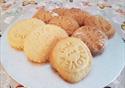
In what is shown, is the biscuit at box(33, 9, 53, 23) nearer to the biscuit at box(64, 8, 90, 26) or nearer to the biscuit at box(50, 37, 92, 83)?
the biscuit at box(64, 8, 90, 26)

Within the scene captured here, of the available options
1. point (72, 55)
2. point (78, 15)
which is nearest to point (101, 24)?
point (78, 15)

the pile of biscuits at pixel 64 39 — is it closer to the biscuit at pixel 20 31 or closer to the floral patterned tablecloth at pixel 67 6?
the biscuit at pixel 20 31

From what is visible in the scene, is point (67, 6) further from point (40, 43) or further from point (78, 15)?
point (40, 43)

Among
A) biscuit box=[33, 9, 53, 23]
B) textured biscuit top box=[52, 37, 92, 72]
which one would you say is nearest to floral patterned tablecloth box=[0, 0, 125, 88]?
biscuit box=[33, 9, 53, 23]

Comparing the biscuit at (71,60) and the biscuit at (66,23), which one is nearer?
the biscuit at (71,60)

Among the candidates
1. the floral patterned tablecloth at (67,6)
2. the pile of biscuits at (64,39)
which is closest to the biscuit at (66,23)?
the pile of biscuits at (64,39)

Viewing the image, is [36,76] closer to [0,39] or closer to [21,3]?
[0,39]

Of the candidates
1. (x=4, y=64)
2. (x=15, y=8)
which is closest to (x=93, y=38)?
(x=4, y=64)

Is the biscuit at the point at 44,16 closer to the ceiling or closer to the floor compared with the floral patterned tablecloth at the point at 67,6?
closer to the ceiling
